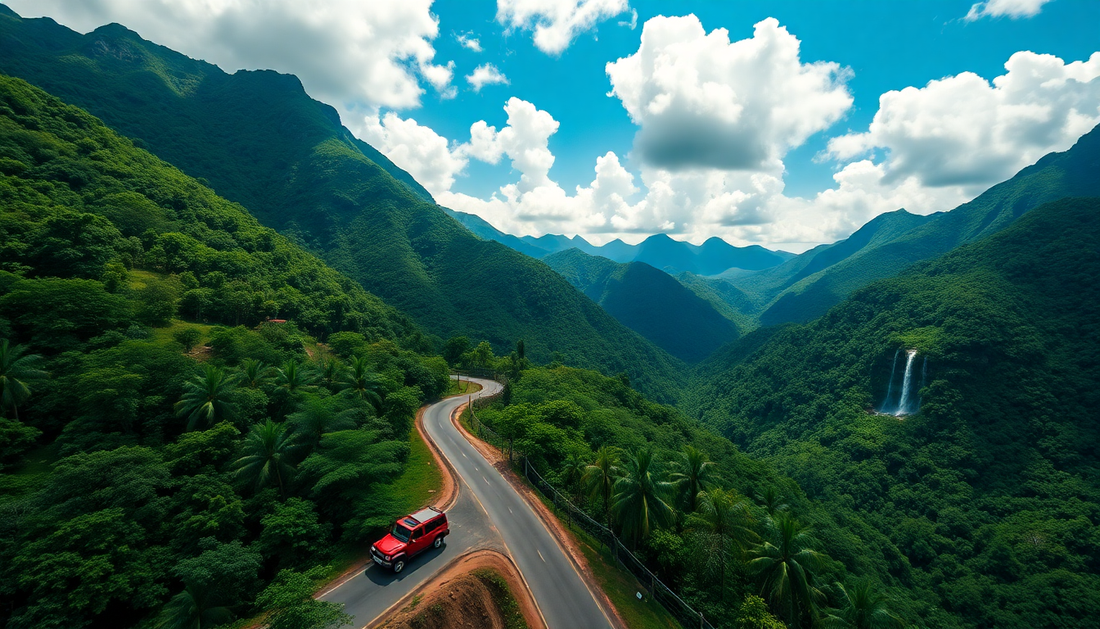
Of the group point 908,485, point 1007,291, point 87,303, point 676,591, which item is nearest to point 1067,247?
point 1007,291

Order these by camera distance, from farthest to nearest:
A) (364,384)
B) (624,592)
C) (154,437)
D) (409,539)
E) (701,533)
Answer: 1. (364,384)
2. (154,437)
3. (624,592)
4. (409,539)
5. (701,533)

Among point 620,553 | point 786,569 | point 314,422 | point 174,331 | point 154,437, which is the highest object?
point 174,331

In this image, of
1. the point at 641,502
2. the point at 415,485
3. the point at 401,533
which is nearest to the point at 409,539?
the point at 401,533

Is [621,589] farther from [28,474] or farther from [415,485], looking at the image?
[28,474]

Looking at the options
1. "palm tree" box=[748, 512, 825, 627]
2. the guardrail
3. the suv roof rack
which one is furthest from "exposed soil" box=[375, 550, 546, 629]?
"palm tree" box=[748, 512, 825, 627]

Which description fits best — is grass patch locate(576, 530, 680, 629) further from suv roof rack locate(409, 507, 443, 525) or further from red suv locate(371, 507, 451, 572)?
suv roof rack locate(409, 507, 443, 525)
